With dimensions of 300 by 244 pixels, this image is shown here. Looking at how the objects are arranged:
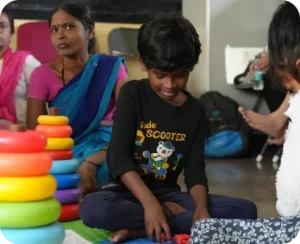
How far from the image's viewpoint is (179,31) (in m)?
1.55

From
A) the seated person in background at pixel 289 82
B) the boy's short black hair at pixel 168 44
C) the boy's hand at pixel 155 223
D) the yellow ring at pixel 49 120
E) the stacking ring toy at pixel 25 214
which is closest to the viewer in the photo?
the stacking ring toy at pixel 25 214

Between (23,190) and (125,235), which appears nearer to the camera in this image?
(23,190)

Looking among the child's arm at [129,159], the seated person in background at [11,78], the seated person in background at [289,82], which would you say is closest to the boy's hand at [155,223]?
the child's arm at [129,159]

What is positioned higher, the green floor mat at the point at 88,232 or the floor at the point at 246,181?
the green floor mat at the point at 88,232

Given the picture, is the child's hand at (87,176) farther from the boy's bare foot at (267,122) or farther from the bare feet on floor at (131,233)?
the boy's bare foot at (267,122)

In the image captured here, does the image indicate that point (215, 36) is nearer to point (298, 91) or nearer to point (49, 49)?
point (49, 49)

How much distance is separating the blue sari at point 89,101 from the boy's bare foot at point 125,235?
1.97 ft

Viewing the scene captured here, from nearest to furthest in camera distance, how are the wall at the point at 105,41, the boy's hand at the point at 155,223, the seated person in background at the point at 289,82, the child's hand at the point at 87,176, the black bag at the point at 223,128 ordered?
the seated person in background at the point at 289,82, the boy's hand at the point at 155,223, the child's hand at the point at 87,176, the black bag at the point at 223,128, the wall at the point at 105,41

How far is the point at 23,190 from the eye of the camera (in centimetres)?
117

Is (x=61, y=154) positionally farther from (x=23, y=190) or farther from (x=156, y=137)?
(x=23, y=190)

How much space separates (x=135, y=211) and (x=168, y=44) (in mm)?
446

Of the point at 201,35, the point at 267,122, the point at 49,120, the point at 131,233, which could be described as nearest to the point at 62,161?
the point at 49,120

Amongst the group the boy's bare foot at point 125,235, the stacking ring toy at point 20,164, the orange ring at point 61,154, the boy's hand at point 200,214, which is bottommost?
the boy's bare foot at point 125,235

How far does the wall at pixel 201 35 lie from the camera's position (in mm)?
4048
